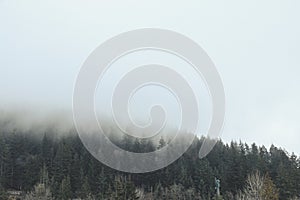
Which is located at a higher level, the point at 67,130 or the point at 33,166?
the point at 67,130

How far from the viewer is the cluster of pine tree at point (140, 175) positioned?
54.6m

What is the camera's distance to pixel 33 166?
64062 mm

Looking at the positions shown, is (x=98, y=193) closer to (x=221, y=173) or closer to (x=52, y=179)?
(x=52, y=179)

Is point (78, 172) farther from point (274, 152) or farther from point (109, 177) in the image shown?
point (274, 152)

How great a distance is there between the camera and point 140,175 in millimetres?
65625

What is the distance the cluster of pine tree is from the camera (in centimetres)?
5459

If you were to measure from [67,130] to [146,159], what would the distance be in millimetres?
24476

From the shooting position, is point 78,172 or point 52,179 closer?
point 52,179

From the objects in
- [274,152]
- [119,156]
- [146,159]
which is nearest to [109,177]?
[119,156]

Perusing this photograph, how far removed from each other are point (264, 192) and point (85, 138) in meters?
29.8

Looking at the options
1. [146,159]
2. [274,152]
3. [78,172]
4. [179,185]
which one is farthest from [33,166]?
[274,152]

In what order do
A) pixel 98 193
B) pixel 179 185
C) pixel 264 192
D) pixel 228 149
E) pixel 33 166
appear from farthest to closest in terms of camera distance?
pixel 228 149 → pixel 33 166 → pixel 179 185 → pixel 98 193 → pixel 264 192

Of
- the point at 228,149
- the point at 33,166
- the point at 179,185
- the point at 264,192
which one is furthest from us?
the point at 228,149

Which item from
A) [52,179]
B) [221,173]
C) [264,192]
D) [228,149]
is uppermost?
[228,149]
